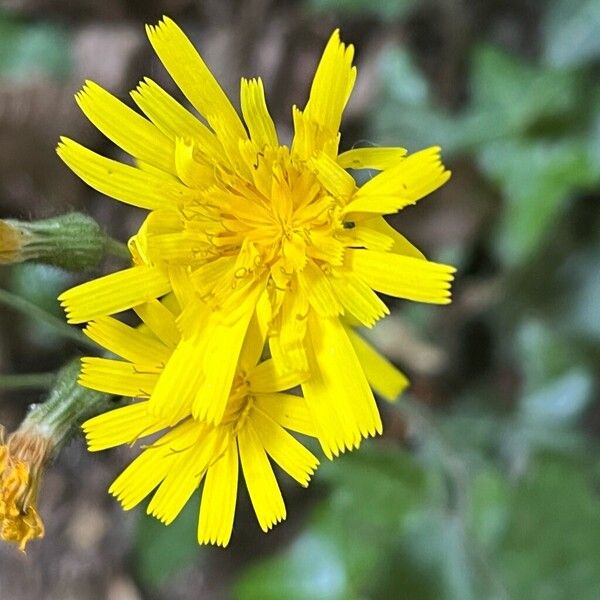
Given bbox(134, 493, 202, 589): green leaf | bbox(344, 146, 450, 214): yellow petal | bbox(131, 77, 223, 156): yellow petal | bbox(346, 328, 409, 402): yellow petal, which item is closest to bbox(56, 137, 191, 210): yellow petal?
bbox(131, 77, 223, 156): yellow petal

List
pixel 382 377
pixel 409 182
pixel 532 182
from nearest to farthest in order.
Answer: pixel 409 182 < pixel 382 377 < pixel 532 182

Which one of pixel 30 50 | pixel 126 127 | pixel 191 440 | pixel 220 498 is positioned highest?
pixel 30 50

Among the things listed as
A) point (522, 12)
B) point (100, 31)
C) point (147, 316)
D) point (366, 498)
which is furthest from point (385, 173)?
point (100, 31)

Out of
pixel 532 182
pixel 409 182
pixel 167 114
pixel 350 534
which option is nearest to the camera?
pixel 409 182

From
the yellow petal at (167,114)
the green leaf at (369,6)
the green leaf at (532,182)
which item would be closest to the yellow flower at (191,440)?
the yellow petal at (167,114)

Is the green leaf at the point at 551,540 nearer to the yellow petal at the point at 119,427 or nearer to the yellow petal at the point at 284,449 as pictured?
the yellow petal at the point at 284,449

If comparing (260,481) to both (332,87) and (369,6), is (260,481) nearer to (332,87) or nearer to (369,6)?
(332,87)

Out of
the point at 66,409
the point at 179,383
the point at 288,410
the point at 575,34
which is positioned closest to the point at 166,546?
the point at 66,409
